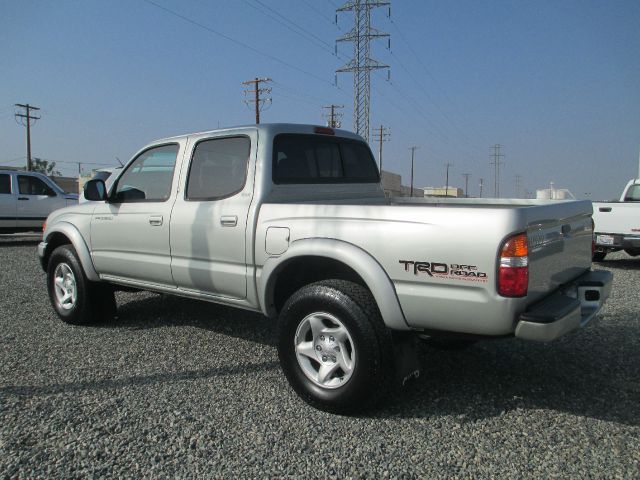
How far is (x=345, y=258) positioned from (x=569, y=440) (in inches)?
63.7

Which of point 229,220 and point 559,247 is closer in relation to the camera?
point 559,247

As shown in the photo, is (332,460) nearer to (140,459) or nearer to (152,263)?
(140,459)

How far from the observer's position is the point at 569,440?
296 centimetres

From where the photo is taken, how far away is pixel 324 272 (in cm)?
366

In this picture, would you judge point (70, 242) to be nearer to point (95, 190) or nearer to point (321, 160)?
point (95, 190)

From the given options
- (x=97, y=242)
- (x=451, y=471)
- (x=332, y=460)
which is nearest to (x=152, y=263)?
(x=97, y=242)

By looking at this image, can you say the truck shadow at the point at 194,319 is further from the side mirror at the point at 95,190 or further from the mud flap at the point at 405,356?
the mud flap at the point at 405,356

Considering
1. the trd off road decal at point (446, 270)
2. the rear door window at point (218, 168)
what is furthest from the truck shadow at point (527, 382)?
the rear door window at point (218, 168)

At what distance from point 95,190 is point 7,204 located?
1078cm

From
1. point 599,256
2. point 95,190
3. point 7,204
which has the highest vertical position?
point 95,190

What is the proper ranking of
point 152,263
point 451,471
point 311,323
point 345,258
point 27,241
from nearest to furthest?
1. point 451,471
2. point 345,258
3. point 311,323
4. point 152,263
5. point 27,241

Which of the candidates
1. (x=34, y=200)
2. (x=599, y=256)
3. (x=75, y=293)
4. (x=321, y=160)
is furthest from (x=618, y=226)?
(x=34, y=200)

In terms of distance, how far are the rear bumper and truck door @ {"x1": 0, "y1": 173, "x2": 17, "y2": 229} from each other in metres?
14.2

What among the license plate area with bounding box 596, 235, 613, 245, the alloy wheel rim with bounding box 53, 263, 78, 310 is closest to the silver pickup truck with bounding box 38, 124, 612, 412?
the alloy wheel rim with bounding box 53, 263, 78, 310
